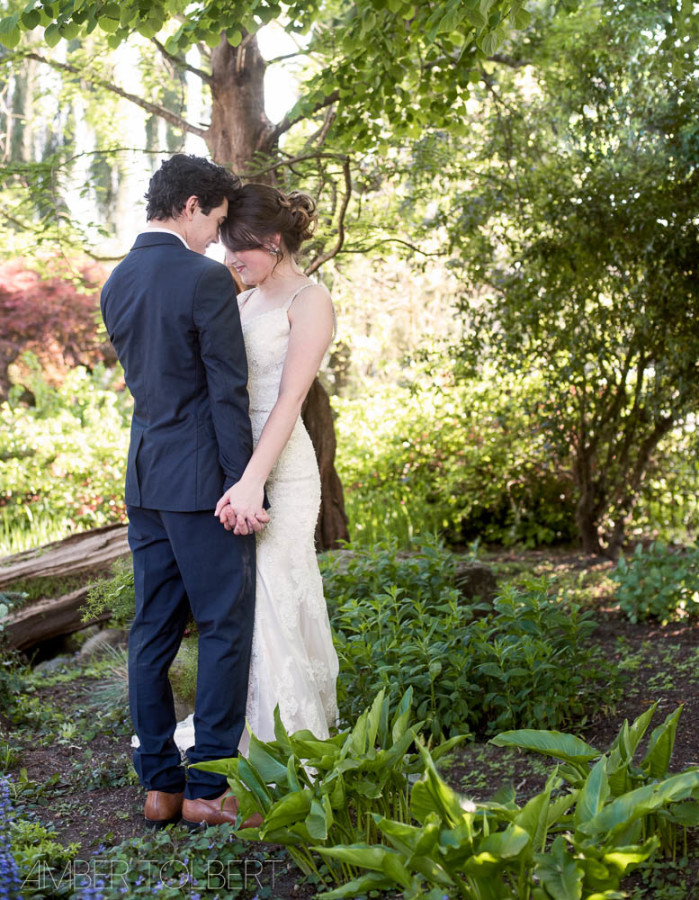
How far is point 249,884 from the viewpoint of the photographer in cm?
233

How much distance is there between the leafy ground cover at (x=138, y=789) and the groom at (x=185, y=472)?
0.23 meters

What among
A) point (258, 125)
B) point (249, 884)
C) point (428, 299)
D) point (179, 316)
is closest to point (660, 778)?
point (249, 884)

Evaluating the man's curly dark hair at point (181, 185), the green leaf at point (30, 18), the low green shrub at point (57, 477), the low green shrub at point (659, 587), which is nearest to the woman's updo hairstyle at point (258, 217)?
the man's curly dark hair at point (181, 185)

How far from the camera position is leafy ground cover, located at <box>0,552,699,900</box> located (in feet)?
7.56

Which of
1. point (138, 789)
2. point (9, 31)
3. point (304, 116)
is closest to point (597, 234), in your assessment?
point (304, 116)

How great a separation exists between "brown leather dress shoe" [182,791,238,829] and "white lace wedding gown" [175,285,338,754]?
0.24 meters

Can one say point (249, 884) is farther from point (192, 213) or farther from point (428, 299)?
point (428, 299)

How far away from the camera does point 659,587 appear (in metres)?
4.97

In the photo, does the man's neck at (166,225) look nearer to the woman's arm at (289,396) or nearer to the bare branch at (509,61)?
the woman's arm at (289,396)

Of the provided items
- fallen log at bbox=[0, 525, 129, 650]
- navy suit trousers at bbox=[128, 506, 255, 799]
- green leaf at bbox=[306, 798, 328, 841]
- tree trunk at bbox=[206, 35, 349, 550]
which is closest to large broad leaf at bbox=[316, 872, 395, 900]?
green leaf at bbox=[306, 798, 328, 841]

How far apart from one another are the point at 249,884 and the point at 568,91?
5178 mm

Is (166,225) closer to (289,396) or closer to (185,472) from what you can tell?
(289,396)

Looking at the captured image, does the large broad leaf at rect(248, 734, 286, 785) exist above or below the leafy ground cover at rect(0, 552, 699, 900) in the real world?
above

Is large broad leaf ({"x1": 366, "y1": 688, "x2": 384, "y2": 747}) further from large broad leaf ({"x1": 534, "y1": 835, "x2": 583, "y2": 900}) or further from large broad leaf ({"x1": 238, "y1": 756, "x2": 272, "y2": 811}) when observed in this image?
large broad leaf ({"x1": 534, "y1": 835, "x2": 583, "y2": 900})
